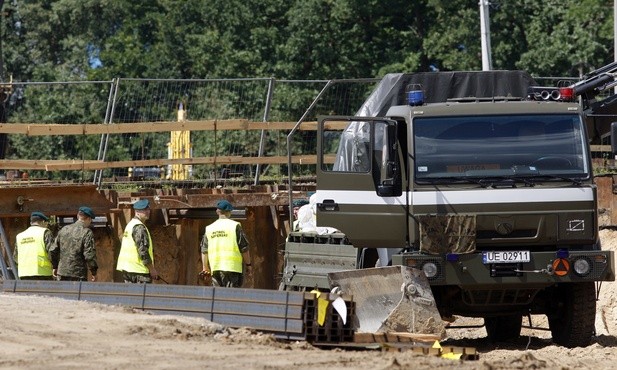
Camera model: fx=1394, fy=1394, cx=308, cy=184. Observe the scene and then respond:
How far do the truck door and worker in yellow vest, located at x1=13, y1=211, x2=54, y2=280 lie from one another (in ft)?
15.1

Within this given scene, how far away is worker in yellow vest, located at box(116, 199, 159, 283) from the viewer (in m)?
17.2

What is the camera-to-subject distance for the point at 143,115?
2327cm

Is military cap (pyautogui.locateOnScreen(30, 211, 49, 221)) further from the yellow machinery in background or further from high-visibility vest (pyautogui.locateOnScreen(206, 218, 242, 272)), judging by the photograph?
the yellow machinery in background

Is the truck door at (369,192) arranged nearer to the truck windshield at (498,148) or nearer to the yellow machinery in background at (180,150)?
the truck windshield at (498,148)

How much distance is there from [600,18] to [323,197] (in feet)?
104

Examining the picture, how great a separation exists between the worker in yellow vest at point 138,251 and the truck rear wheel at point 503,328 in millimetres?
4232

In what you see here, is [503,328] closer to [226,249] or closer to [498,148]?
[498,148]

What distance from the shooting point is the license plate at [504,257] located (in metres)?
14.3

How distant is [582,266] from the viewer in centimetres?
1440

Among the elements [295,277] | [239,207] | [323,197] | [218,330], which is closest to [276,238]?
[239,207]

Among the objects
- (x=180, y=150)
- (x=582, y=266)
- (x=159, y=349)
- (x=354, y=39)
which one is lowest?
(x=159, y=349)

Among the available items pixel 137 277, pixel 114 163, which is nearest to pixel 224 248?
pixel 137 277

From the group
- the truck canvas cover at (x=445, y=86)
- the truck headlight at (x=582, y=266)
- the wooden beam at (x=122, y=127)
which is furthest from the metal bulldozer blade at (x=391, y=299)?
the wooden beam at (x=122, y=127)

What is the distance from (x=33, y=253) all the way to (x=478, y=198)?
6.35 metres
